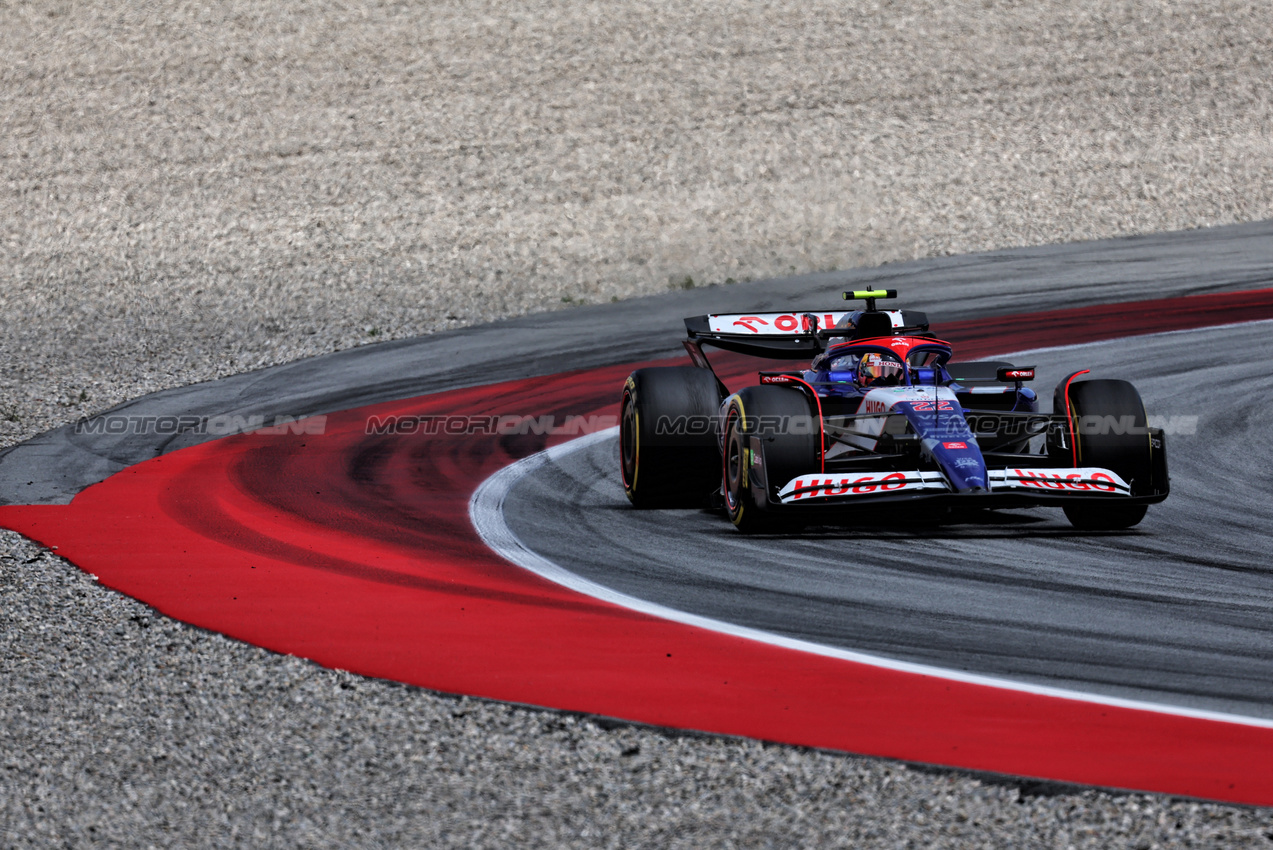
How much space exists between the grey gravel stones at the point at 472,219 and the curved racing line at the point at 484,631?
253mm

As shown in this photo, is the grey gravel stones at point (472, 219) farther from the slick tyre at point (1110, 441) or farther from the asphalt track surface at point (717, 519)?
the slick tyre at point (1110, 441)

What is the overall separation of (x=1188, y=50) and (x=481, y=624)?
98.7 ft

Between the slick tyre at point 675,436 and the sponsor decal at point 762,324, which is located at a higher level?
the sponsor decal at point 762,324

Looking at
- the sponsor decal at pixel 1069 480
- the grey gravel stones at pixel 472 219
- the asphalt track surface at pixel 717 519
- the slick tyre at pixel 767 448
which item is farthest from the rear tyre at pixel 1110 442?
the grey gravel stones at pixel 472 219

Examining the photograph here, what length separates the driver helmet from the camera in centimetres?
870

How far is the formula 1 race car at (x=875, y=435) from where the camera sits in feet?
25.1

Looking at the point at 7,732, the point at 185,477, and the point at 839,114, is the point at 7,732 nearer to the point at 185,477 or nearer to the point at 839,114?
the point at 185,477

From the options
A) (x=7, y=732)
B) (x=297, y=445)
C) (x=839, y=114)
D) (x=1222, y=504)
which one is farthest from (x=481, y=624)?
(x=839, y=114)

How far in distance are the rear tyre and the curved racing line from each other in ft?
4.11

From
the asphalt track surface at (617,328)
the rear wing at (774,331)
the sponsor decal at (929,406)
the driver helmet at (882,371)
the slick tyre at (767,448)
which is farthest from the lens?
the asphalt track surface at (617,328)

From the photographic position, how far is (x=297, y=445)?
40.8 ft

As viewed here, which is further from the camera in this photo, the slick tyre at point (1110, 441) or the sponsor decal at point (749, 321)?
the sponsor decal at point (749, 321)

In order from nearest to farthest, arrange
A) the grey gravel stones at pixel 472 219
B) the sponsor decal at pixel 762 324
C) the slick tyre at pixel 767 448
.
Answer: the grey gravel stones at pixel 472 219
the slick tyre at pixel 767 448
the sponsor decal at pixel 762 324

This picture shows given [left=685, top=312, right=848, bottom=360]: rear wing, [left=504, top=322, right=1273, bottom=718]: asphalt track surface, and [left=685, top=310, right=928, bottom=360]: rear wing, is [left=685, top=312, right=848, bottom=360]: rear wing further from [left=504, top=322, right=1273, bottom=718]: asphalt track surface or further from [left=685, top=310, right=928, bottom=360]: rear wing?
[left=504, top=322, right=1273, bottom=718]: asphalt track surface
